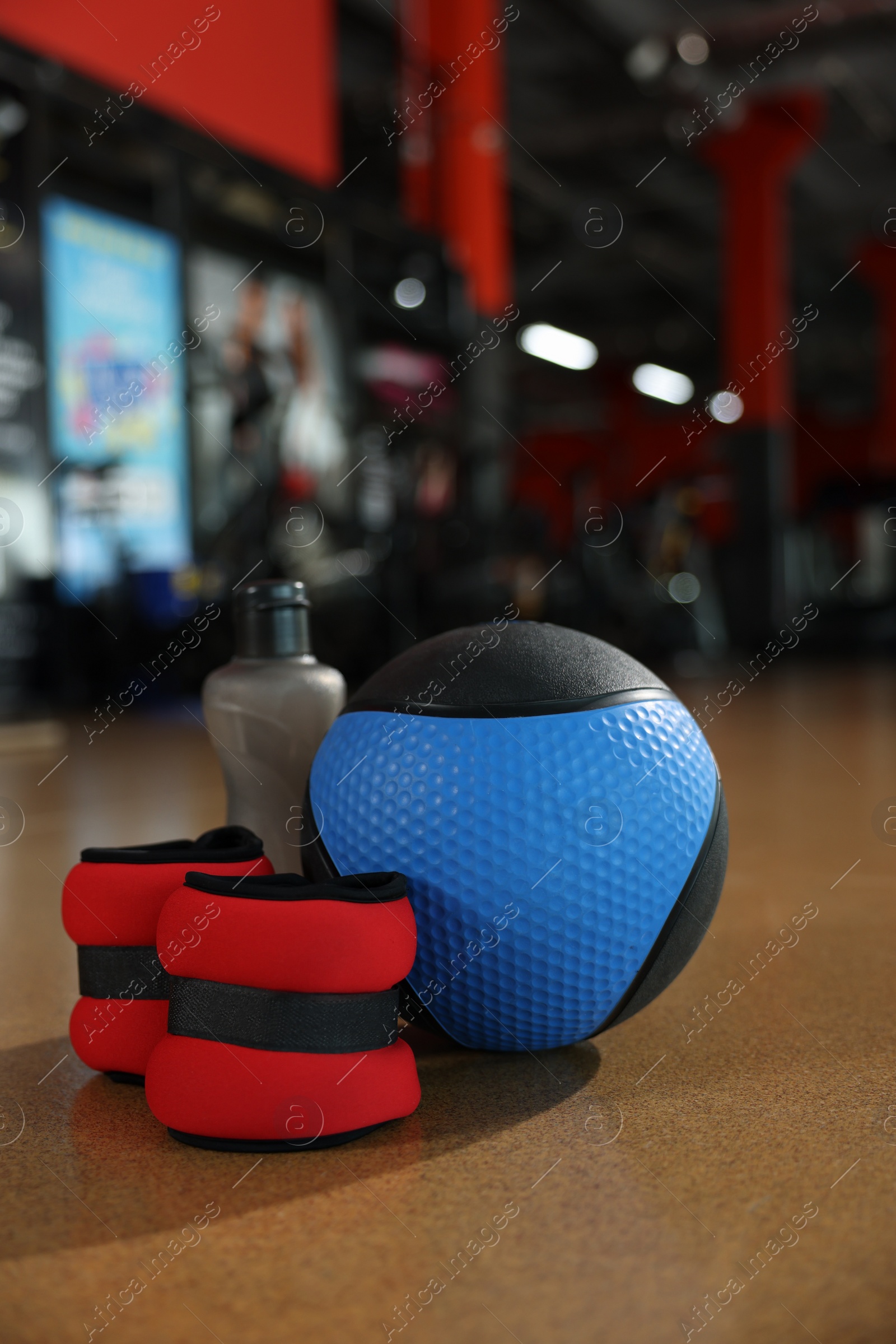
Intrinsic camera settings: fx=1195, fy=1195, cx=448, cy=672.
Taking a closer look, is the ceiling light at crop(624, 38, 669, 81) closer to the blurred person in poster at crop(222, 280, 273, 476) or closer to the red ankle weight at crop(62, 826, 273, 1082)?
the blurred person in poster at crop(222, 280, 273, 476)

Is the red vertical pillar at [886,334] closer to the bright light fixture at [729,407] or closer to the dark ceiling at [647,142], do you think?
the dark ceiling at [647,142]

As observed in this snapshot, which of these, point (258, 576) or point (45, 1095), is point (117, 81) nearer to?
point (258, 576)

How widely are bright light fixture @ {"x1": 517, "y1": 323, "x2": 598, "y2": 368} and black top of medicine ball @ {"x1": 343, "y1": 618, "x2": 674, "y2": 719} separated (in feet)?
49.3

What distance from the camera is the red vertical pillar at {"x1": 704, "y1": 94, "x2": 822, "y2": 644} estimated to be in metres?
10.2

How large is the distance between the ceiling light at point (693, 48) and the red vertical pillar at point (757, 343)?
37.9 inches

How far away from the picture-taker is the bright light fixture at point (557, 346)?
625 inches

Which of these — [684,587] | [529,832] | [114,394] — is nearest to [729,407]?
[684,587]

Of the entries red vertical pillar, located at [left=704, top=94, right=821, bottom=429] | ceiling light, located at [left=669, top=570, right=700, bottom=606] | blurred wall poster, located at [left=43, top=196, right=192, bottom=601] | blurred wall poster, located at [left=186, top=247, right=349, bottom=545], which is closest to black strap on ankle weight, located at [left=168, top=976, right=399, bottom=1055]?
blurred wall poster, located at [left=43, top=196, right=192, bottom=601]

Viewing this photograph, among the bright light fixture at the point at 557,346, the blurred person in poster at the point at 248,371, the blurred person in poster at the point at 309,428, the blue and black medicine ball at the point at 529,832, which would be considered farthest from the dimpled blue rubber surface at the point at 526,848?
the bright light fixture at the point at 557,346

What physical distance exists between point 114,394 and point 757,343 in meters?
6.35

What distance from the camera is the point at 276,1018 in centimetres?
99

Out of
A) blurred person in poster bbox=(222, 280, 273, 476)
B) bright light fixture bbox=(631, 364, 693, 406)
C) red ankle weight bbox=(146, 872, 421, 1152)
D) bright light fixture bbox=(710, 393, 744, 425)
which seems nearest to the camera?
red ankle weight bbox=(146, 872, 421, 1152)

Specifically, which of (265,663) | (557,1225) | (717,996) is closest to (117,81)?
(265,663)

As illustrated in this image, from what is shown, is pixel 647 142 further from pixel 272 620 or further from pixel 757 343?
pixel 272 620
